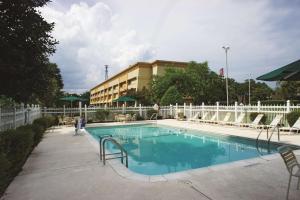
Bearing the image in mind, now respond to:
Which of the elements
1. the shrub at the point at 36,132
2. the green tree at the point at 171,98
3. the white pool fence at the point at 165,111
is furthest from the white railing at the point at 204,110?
the shrub at the point at 36,132

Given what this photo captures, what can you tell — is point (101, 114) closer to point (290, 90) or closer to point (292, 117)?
point (292, 117)

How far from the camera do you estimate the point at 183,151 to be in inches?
416

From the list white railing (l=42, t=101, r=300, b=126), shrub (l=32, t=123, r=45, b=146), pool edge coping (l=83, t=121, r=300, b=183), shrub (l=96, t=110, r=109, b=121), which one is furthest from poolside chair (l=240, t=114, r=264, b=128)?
shrub (l=96, t=110, r=109, b=121)

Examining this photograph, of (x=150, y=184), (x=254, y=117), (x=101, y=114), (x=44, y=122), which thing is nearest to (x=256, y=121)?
(x=254, y=117)

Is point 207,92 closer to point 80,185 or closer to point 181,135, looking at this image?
point 181,135

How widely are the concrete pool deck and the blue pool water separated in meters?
2.15

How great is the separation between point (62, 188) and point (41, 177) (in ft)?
3.73

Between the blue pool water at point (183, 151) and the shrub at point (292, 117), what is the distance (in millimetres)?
2683

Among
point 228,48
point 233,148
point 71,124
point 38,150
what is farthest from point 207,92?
point 38,150

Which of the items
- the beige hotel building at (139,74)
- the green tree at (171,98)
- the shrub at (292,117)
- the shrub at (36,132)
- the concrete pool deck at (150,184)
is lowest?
the concrete pool deck at (150,184)

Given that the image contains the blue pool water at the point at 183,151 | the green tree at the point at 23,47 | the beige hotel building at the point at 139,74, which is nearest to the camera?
the green tree at the point at 23,47

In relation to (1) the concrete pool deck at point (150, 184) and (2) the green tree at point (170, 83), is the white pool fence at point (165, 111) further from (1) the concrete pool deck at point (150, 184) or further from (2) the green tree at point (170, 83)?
(2) the green tree at point (170, 83)

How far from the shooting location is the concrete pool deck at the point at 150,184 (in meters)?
4.40

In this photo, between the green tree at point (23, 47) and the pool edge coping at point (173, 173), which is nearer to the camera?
the pool edge coping at point (173, 173)
